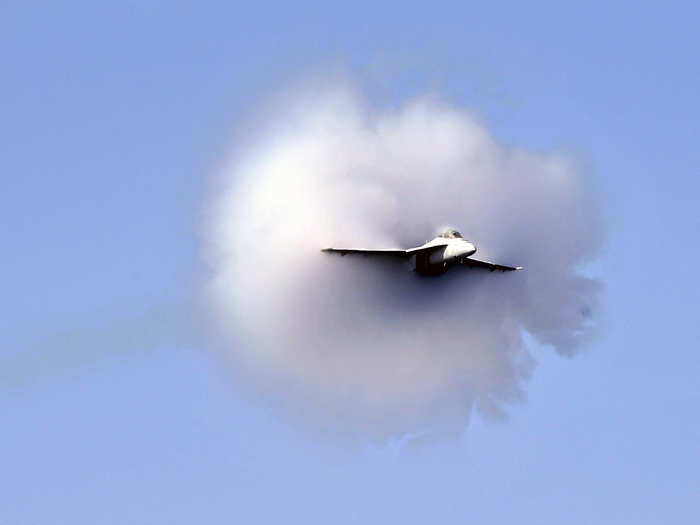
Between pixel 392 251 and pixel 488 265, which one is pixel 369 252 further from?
pixel 488 265

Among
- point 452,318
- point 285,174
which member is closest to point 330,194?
point 285,174

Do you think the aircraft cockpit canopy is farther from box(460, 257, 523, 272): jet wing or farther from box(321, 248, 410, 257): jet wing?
box(460, 257, 523, 272): jet wing

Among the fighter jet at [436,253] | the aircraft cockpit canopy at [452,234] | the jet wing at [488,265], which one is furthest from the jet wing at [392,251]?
the jet wing at [488,265]

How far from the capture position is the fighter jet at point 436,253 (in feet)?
347

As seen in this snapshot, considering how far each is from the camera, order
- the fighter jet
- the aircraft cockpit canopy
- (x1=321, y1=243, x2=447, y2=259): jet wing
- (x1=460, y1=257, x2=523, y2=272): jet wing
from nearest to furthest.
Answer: the fighter jet < the aircraft cockpit canopy < (x1=321, y1=243, x2=447, y2=259): jet wing < (x1=460, y1=257, x2=523, y2=272): jet wing

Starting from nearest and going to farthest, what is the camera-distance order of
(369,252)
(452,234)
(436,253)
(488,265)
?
(452,234)
(436,253)
(369,252)
(488,265)

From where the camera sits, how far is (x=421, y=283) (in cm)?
11300

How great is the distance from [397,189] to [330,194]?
465 centimetres

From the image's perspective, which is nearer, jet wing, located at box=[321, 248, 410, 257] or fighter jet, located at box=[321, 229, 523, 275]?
fighter jet, located at box=[321, 229, 523, 275]

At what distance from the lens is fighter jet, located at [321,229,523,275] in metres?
106

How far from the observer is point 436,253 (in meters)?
107

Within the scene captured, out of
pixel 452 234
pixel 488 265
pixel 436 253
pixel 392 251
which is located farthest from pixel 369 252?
pixel 488 265

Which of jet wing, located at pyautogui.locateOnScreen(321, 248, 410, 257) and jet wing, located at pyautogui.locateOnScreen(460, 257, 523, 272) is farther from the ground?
jet wing, located at pyautogui.locateOnScreen(460, 257, 523, 272)

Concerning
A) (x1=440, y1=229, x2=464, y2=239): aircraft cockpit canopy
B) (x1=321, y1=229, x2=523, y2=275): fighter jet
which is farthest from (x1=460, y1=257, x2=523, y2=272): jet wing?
(x1=440, y1=229, x2=464, y2=239): aircraft cockpit canopy
